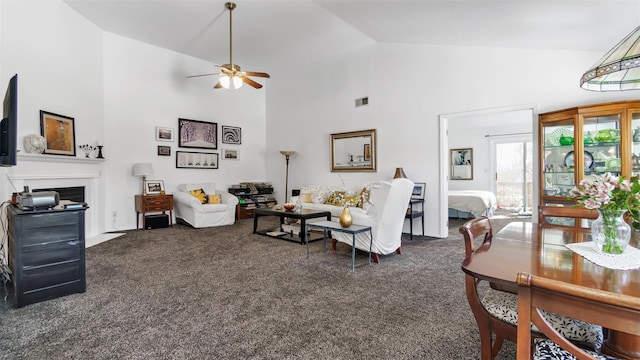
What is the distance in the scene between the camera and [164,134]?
6.19m

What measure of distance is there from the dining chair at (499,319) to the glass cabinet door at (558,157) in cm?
288

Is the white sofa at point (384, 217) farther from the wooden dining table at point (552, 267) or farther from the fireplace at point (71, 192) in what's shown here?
the fireplace at point (71, 192)

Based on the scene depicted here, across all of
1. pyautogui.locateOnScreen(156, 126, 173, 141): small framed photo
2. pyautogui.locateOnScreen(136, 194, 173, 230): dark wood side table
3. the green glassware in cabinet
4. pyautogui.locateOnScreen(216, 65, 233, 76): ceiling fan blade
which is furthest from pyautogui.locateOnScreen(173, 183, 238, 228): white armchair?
the green glassware in cabinet

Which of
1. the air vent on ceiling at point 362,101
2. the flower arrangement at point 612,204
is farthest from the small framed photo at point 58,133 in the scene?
the flower arrangement at point 612,204

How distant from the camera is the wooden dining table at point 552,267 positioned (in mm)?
1025

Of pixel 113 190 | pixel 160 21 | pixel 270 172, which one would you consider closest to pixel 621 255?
pixel 160 21

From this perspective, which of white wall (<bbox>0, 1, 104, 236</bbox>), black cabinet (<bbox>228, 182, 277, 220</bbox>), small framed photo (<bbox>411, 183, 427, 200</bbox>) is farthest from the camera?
black cabinet (<bbox>228, 182, 277, 220</bbox>)

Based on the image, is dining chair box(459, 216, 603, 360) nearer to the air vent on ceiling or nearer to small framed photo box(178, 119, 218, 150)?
the air vent on ceiling

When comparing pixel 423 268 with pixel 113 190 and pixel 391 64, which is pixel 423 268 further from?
pixel 113 190

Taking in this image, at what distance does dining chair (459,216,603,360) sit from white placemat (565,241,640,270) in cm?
26

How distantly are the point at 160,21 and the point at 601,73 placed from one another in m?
5.52

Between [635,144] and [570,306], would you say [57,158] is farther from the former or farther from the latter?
[635,144]

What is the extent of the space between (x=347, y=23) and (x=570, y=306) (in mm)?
4905

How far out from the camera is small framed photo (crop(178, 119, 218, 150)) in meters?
6.45
